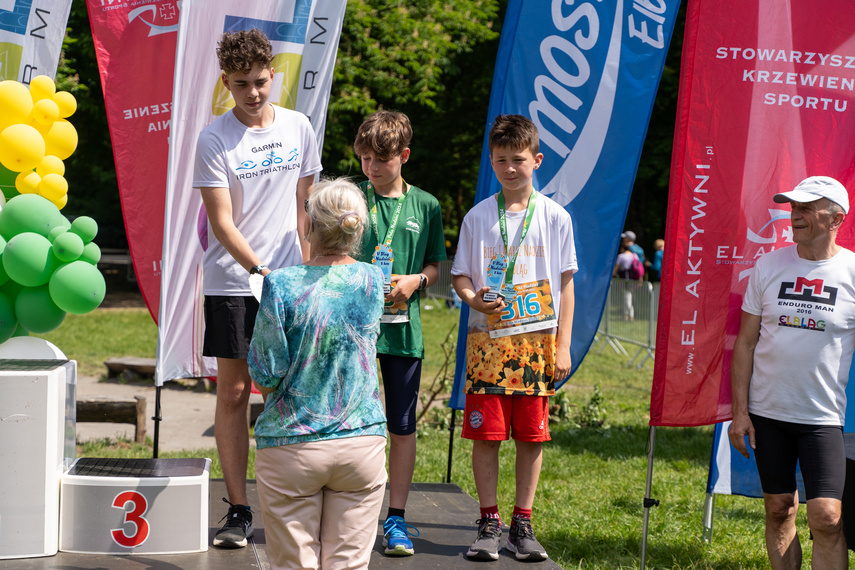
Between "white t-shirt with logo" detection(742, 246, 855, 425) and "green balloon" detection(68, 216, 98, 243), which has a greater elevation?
"green balloon" detection(68, 216, 98, 243)

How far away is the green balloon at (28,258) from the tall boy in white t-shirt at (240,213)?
28.7 inches

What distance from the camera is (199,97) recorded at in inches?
173

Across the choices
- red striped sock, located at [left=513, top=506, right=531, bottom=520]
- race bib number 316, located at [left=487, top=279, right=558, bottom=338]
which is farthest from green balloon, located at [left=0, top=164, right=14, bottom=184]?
red striped sock, located at [left=513, top=506, right=531, bottom=520]

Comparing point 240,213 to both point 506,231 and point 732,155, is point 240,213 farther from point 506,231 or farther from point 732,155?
point 732,155

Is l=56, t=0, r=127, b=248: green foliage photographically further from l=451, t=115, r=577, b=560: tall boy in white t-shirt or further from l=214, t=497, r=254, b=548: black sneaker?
l=451, t=115, r=577, b=560: tall boy in white t-shirt

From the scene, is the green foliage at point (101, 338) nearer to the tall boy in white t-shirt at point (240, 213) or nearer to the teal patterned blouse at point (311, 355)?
the tall boy in white t-shirt at point (240, 213)

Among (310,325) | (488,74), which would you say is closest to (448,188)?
(488,74)

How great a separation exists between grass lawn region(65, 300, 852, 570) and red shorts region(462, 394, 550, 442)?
963 millimetres

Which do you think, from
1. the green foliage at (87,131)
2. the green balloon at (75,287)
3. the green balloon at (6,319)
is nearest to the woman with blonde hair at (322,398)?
the green balloon at (75,287)

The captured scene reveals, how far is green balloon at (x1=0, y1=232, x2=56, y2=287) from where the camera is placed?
11.9 feet

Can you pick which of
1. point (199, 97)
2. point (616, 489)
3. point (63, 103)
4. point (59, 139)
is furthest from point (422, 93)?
point (59, 139)

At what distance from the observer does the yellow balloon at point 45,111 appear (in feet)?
13.5

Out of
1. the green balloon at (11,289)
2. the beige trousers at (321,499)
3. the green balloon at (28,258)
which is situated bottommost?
the beige trousers at (321,499)

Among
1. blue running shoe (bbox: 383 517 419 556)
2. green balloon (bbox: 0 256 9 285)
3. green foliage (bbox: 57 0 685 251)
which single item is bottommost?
blue running shoe (bbox: 383 517 419 556)
